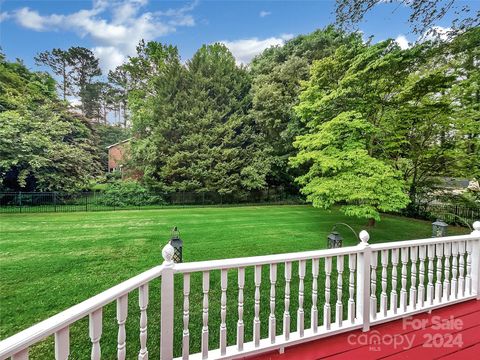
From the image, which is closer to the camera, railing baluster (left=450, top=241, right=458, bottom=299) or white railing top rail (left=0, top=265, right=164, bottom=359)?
white railing top rail (left=0, top=265, right=164, bottom=359)

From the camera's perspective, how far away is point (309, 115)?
6879 millimetres

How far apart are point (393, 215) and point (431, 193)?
171 centimetres

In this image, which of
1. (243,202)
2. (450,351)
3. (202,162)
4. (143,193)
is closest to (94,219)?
(143,193)

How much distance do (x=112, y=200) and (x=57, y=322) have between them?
12.9 m

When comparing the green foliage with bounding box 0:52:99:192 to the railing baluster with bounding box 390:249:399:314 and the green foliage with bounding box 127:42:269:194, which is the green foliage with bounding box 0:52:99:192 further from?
the railing baluster with bounding box 390:249:399:314

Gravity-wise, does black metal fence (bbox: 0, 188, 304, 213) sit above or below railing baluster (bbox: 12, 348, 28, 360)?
below

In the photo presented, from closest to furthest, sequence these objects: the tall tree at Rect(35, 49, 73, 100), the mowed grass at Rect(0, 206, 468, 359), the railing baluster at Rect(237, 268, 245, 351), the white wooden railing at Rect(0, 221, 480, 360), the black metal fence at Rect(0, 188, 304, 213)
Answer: the white wooden railing at Rect(0, 221, 480, 360)
the railing baluster at Rect(237, 268, 245, 351)
the mowed grass at Rect(0, 206, 468, 359)
the black metal fence at Rect(0, 188, 304, 213)
the tall tree at Rect(35, 49, 73, 100)

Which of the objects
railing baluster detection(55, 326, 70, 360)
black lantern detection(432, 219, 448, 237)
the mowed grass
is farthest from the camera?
black lantern detection(432, 219, 448, 237)

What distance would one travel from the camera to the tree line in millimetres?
5941

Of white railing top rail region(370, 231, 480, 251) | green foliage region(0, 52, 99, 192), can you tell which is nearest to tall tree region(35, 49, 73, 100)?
green foliage region(0, 52, 99, 192)

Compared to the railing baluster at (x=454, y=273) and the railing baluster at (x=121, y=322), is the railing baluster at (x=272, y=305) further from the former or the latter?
the railing baluster at (x=454, y=273)

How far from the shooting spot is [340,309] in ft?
7.38

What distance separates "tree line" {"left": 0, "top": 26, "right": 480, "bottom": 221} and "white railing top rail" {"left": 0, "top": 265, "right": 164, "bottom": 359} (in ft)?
16.9

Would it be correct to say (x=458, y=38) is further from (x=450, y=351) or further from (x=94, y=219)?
(x=94, y=219)
